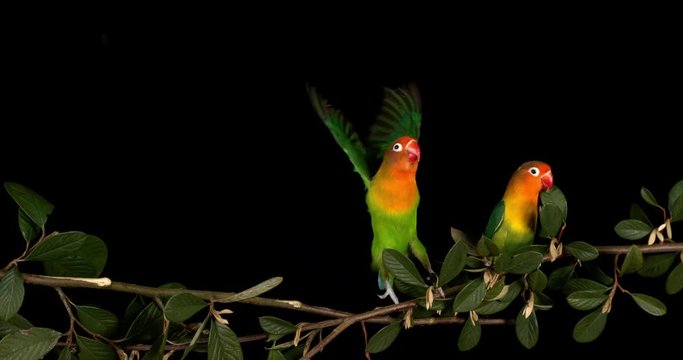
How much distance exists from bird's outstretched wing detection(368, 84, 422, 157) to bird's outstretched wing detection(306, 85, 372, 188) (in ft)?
0.14

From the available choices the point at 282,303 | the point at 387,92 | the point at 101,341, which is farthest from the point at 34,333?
the point at 387,92

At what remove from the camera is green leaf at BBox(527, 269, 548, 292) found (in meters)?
0.90

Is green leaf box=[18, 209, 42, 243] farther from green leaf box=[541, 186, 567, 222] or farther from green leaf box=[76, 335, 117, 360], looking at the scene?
green leaf box=[541, 186, 567, 222]

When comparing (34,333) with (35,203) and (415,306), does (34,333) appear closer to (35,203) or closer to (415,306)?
(35,203)

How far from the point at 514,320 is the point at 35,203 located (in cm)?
65

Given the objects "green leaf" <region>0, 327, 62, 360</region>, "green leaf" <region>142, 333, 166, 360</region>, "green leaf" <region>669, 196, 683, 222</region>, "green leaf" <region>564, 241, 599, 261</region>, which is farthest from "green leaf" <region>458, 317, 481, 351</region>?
"green leaf" <region>0, 327, 62, 360</region>

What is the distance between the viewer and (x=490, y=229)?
104 centimetres

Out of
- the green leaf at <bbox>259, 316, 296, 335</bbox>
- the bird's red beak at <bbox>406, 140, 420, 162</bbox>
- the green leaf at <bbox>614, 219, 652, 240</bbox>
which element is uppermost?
the bird's red beak at <bbox>406, 140, 420, 162</bbox>

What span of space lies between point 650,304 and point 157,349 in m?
0.61

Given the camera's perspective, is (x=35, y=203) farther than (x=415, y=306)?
No

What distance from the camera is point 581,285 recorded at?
3.09 feet

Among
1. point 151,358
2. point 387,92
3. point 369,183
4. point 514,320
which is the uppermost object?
point 387,92

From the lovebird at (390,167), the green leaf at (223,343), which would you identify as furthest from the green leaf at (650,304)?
the green leaf at (223,343)

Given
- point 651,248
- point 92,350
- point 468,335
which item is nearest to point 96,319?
point 92,350
